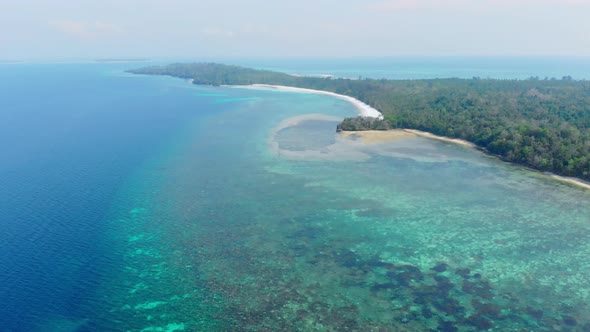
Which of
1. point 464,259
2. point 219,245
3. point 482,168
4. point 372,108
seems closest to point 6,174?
point 219,245

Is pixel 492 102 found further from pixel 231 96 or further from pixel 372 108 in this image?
pixel 231 96

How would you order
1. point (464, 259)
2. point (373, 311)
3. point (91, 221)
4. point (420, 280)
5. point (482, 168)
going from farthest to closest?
point (482, 168) → point (91, 221) → point (464, 259) → point (420, 280) → point (373, 311)

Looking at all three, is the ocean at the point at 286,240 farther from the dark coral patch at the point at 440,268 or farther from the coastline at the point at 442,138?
the coastline at the point at 442,138

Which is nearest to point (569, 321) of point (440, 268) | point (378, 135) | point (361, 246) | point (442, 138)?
point (440, 268)

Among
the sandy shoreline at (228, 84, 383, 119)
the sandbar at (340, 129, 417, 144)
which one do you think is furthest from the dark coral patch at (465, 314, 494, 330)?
the sandy shoreline at (228, 84, 383, 119)

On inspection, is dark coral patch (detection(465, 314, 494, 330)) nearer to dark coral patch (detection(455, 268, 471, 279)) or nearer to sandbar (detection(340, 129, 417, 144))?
dark coral patch (detection(455, 268, 471, 279))

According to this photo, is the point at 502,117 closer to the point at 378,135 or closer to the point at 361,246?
the point at 378,135
